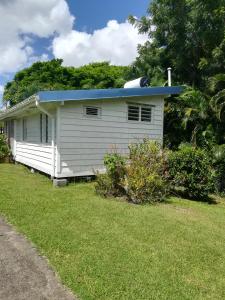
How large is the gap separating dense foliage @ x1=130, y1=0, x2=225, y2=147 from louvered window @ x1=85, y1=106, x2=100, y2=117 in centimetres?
372

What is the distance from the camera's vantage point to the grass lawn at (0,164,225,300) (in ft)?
13.2

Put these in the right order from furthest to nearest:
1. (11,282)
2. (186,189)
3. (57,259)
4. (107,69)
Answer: (107,69), (186,189), (57,259), (11,282)

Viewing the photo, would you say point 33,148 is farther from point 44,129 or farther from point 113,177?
point 113,177

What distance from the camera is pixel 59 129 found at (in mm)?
10148

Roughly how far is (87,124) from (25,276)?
711cm

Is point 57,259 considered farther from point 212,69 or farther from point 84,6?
point 84,6

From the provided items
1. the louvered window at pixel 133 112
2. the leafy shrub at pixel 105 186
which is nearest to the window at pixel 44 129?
the louvered window at pixel 133 112

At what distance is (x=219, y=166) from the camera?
448 inches

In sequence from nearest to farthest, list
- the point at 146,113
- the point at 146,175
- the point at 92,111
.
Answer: the point at 146,175
the point at 92,111
the point at 146,113

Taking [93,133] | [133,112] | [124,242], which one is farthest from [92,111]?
[124,242]

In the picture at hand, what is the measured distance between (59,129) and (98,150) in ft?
5.37

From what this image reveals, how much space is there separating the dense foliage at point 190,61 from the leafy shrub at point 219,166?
3.75ft

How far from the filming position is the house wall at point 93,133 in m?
10.3

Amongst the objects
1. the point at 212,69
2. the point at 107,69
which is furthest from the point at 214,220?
the point at 107,69
